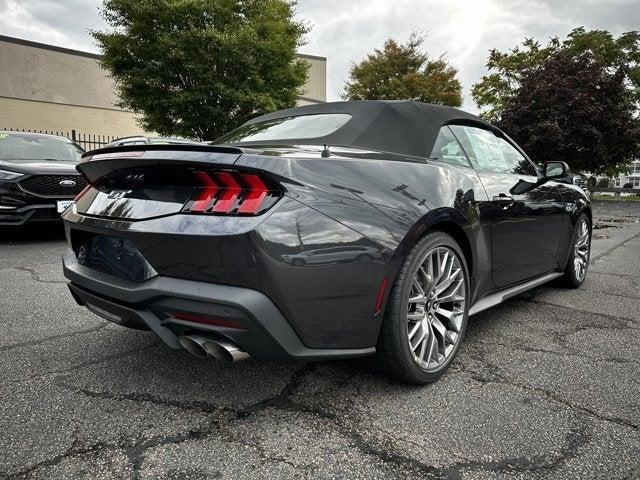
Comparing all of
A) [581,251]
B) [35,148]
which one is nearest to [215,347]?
[581,251]

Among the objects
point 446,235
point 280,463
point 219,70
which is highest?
point 219,70

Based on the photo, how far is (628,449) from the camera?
5.61ft

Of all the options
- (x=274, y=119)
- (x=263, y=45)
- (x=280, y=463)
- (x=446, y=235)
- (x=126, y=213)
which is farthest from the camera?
(x=263, y=45)

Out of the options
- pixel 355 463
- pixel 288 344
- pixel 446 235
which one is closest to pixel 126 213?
pixel 288 344

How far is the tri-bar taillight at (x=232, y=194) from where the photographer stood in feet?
5.51

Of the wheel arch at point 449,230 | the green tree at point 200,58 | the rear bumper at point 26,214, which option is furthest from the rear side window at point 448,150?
the green tree at point 200,58

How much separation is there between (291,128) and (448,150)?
0.91m

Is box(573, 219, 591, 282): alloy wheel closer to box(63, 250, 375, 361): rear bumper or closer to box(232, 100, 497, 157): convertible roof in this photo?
box(232, 100, 497, 157): convertible roof

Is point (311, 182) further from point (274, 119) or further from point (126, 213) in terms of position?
point (274, 119)

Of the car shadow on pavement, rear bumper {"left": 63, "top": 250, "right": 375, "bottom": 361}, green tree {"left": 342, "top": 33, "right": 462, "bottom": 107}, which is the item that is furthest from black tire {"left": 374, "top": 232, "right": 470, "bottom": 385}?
green tree {"left": 342, "top": 33, "right": 462, "bottom": 107}

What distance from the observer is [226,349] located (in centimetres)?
171

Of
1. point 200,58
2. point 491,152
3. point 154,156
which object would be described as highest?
point 200,58

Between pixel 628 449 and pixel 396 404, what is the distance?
0.86m

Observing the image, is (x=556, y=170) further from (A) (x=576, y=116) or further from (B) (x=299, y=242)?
(A) (x=576, y=116)
